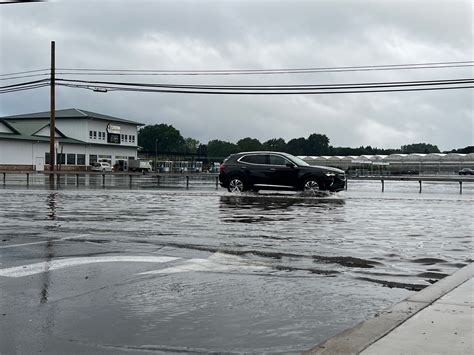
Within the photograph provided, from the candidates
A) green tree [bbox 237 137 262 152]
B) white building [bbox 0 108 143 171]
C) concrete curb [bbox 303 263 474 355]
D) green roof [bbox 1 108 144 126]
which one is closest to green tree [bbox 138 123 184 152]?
green tree [bbox 237 137 262 152]

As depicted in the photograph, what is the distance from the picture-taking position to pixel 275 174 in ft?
75.5

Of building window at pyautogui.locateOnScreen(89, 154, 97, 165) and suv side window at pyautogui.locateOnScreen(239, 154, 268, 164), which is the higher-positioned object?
building window at pyautogui.locateOnScreen(89, 154, 97, 165)

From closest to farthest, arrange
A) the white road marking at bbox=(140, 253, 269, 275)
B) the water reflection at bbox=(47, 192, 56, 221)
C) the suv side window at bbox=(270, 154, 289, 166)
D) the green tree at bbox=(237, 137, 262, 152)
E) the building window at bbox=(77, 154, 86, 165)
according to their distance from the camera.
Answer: the white road marking at bbox=(140, 253, 269, 275) < the water reflection at bbox=(47, 192, 56, 221) < the suv side window at bbox=(270, 154, 289, 166) < the building window at bbox=(77, 154, 86, 165) < the green tree at bbox=(237, 137, 262, 152)

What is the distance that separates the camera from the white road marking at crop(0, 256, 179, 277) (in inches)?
283

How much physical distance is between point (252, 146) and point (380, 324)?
150125 mm

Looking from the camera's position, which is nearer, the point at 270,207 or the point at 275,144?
the point at 270,207

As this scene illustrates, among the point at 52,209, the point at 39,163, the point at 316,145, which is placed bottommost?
the point at 52,209

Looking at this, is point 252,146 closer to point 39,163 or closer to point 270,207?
point 39,163

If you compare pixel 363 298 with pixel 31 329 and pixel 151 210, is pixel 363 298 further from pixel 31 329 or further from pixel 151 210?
pixel 151 210

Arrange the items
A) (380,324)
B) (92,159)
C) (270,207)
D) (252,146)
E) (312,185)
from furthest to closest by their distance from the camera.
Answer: (252,146)
(92,159)
(312,185)
(270,207)
(380,324)

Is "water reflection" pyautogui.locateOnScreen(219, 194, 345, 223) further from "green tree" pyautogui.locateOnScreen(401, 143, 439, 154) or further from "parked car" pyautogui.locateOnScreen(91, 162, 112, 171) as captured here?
"green tree" pyautogui.locateOnScreen(401, 143, 439, 154)

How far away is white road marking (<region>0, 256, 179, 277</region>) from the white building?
68.3 meters

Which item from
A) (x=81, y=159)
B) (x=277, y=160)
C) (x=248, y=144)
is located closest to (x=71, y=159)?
(x=81, y=159)

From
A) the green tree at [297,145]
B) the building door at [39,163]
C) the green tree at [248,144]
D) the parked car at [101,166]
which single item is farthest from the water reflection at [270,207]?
the green tree at [297,145]
